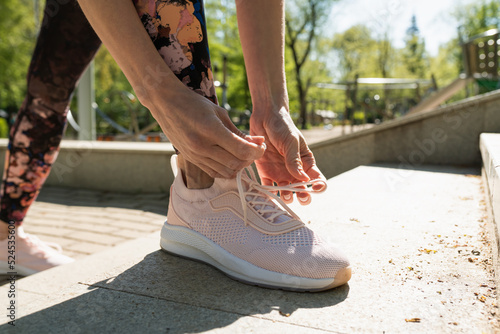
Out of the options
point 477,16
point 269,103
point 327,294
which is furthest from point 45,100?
point 477,16

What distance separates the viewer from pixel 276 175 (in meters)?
1.28

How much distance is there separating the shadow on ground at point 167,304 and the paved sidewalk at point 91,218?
53.7 inches

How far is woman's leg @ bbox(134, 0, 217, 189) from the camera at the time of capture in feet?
3.62

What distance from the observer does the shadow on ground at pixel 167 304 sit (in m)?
0.86

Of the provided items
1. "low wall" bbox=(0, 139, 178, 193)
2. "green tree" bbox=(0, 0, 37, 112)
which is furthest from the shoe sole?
"green tree" bbox=(0, 0, 37, 112)

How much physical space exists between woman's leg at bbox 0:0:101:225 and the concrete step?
38 centimetres

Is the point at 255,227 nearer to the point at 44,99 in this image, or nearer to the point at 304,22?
the point at 44,99

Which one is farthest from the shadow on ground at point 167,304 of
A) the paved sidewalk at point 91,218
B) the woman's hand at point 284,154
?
the paved sidewalk at point 91,218

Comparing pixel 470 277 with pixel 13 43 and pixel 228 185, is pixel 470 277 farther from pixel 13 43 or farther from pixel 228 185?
pixel 13 43

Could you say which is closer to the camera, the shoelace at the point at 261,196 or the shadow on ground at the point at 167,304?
the shadow on ground at the point at 167,304

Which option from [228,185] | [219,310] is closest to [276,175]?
[228,185]

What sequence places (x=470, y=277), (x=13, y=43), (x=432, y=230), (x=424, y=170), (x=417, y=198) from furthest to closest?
(x=13, y=43), (x=424, y=170), (x=417, y=198), (x=432, y=230), (x=470, y=277)

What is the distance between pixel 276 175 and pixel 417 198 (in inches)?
40.2

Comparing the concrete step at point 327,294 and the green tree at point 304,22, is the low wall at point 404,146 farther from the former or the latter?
the green tree at point 304,22
